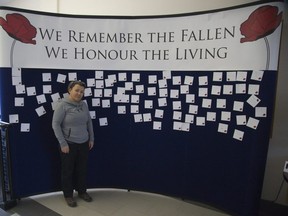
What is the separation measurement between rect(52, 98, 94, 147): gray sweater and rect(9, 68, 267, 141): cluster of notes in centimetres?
26

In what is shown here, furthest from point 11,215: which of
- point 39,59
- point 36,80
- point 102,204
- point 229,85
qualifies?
point 229,85

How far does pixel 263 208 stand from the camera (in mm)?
2904

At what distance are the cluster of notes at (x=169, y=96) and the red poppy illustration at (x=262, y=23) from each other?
322 millimetres

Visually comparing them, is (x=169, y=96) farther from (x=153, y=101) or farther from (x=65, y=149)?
(x=65, y=149)

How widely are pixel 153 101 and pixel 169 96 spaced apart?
20cm

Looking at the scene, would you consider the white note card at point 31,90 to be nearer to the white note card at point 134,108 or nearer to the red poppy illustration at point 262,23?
the white note card at point 134,108

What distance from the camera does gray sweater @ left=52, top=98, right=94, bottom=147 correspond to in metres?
2.57

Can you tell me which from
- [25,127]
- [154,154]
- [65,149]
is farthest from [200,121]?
[25,127]

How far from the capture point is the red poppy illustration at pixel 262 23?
216 cm

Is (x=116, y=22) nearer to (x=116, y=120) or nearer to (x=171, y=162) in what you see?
(x=116, y=120)

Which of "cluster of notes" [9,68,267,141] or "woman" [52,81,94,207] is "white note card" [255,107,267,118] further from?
"woman" [52,81,94,207]

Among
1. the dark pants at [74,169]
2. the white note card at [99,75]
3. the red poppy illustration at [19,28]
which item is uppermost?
the red poppy illustration at [19,28]

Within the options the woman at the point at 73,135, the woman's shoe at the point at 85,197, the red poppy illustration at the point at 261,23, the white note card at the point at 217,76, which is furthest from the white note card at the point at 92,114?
the red poppy illustration at the point at 261,23

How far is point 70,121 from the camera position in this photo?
2.60 meters
